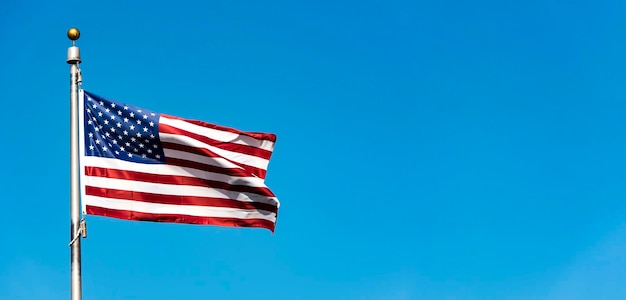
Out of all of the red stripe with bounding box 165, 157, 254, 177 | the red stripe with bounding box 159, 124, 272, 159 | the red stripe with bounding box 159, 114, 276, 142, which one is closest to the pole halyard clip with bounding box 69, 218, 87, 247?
the red stripe with bounding box 165, 157, 254, 177

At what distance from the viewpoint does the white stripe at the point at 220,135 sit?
22.5 m

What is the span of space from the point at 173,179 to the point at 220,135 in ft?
5.04

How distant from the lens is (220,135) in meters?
23.2

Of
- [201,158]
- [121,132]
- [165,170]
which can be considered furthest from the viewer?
[201,158]

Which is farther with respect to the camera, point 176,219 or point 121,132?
point 176,219

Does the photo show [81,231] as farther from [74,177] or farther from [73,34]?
[73,34]

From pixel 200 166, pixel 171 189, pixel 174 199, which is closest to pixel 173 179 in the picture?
pixel 171 189

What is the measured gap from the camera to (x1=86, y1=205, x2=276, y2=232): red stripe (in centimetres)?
2097

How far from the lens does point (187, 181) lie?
2269 centimetres

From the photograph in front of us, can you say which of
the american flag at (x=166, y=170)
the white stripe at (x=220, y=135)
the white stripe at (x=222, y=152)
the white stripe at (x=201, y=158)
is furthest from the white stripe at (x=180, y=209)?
the white stripe at (x=220, y=135)

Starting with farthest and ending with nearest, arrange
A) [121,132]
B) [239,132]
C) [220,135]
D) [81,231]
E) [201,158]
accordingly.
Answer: [239,132] < [220,135] < [201,158] < [121,132] < [81,231]

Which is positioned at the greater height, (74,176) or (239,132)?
(239,132)

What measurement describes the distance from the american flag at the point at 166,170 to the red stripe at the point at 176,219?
20 millimetres

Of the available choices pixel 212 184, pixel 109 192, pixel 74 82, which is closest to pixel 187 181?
pixel 212 184
